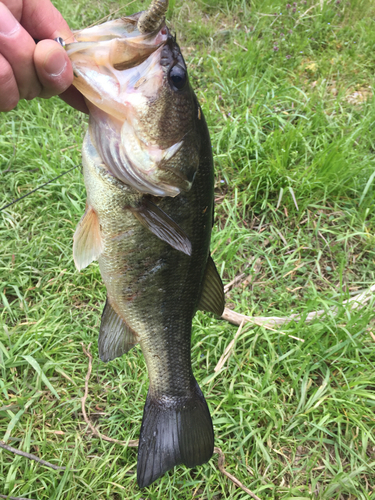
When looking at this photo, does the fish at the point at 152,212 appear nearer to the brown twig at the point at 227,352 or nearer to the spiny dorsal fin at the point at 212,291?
the spiny dorsal fin at the point at 212,291

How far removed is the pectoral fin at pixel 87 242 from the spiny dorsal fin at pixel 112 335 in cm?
27

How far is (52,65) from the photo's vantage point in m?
1.02

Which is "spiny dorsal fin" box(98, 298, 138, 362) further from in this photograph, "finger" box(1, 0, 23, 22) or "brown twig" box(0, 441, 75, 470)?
"finger" box(1, 0, 23, 22)

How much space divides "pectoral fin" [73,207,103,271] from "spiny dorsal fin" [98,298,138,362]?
0.27 metres

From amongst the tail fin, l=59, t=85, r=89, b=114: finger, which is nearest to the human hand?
l=59, t=85, r=89, b=114: finger

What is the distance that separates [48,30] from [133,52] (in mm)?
453

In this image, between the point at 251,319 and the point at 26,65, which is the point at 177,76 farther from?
the point at 251,319

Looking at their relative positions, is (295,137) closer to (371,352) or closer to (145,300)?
(371,352)

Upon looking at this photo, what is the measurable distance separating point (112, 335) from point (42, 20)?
1.21 metres

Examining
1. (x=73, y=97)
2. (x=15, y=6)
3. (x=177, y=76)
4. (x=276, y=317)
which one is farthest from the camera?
(x=276, y=317)

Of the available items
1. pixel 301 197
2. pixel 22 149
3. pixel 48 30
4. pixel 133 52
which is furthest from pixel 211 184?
pixel 22 149

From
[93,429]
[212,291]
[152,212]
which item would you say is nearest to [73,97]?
[152,212]

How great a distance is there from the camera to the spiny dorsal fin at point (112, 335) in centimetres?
150

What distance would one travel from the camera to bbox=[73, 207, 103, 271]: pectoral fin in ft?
4.25
